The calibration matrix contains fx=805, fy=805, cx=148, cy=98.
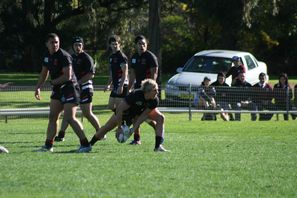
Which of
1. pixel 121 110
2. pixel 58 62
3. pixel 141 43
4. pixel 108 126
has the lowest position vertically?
pixel 108 126

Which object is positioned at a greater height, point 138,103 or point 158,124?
point 138,103

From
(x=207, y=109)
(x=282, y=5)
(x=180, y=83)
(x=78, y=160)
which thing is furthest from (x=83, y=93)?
(x=282, y=5)

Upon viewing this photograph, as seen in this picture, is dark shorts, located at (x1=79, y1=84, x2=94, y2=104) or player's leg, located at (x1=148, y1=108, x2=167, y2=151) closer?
player's leg, located at (x1=148, y1=108, x2=167, y2=151)

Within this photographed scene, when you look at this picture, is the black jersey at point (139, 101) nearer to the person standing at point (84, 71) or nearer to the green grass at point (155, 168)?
the green grass at point (155, 168)

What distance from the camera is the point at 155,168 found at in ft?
37.9

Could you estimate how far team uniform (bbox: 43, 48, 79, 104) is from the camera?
13.5 meters

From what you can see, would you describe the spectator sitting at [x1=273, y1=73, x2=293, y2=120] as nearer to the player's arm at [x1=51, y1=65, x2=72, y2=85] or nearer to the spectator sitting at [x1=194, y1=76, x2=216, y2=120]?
the spectator sitting at [x1=194, y1=76, x2=216, y2=120]

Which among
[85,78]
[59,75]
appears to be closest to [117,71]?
[85,78]

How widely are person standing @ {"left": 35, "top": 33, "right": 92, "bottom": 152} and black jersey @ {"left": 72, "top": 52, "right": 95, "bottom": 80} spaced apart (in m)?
1.69

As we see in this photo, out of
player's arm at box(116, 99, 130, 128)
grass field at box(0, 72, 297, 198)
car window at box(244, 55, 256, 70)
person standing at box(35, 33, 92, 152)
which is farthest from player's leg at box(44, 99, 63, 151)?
car window at box(244, 55, 256, 70)

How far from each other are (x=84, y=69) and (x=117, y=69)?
110 cm

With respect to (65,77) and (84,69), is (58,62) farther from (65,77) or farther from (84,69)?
(84,69)

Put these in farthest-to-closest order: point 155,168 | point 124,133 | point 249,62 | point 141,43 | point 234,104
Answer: point 249,62 → point 234,104 → point 141,43 → point 124,133 → point 155,168

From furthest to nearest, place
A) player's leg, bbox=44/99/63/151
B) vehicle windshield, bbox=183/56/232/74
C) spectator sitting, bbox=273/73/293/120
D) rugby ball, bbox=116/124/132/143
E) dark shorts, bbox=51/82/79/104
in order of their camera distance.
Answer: vehicle windshield, bbox=183/56/232/74, spectator sitting, bbox=273/73/293/120, player's leg, bbox=44/99/63/151, dark shorts, bbox=51/82/79/104, rugby ball, bbox=116/124/132/143
